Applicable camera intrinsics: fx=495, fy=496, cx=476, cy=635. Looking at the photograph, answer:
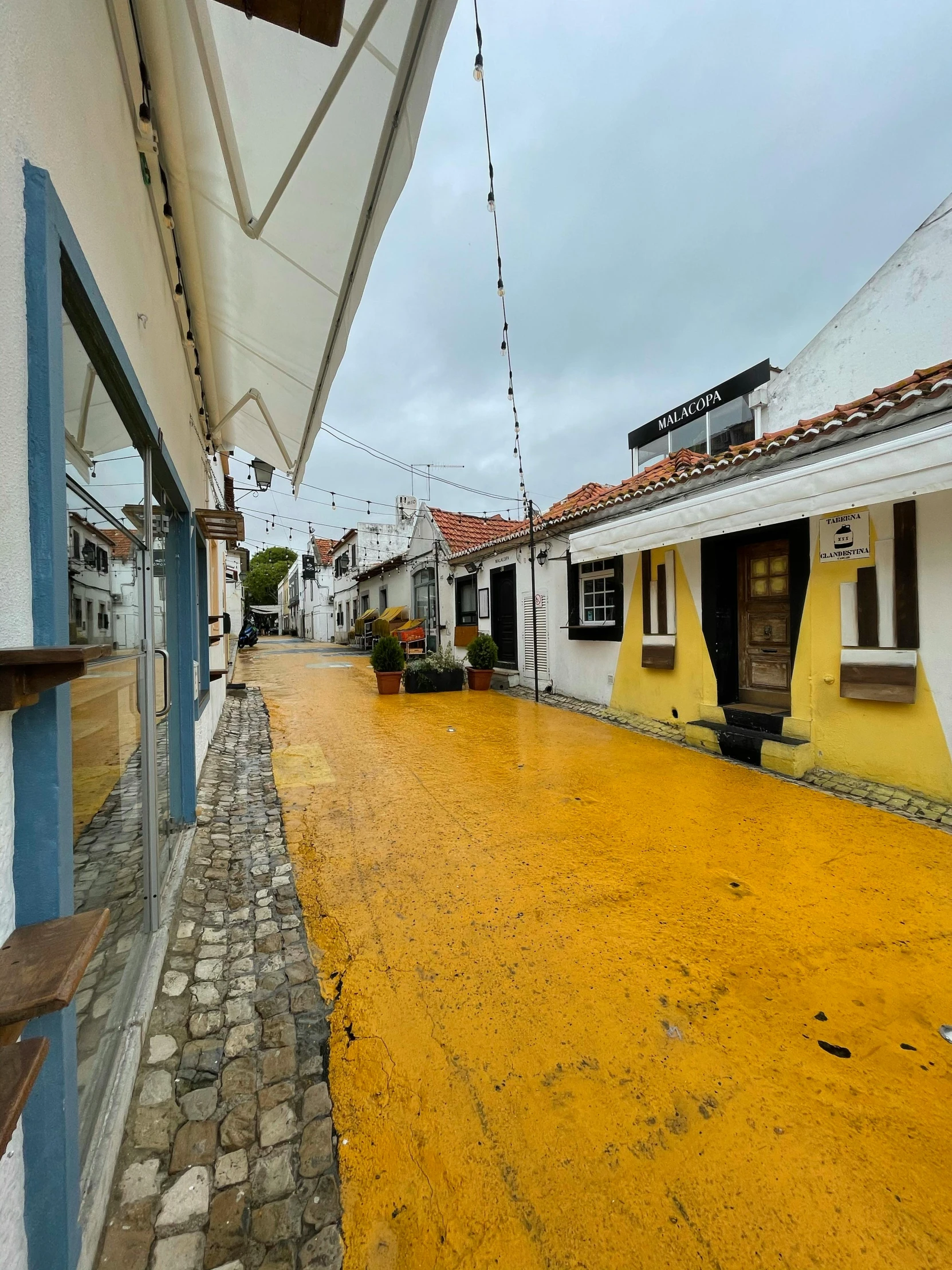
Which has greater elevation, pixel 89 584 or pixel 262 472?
pixel 262 472

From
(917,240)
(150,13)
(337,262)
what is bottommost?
(337,262)

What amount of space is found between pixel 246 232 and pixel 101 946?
9.94 ft

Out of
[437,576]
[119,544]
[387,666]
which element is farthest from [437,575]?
[119,544]

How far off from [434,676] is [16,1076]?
9.44 meters

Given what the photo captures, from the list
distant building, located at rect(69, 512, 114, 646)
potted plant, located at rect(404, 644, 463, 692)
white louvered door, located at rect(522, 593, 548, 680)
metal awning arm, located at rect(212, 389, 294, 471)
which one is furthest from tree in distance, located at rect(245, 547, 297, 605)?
distant building, located at rect(69, 512, 114, 646)

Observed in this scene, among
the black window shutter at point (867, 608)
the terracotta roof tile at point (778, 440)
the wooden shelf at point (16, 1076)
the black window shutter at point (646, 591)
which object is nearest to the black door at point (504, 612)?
the terracotta roof tile at point (778, 440)

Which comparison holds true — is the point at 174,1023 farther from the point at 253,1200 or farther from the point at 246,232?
the point at 246,232

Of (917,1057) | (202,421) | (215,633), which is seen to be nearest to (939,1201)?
(917,1057)

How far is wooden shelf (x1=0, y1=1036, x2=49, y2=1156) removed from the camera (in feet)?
2.06

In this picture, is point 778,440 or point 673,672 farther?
point 673,672

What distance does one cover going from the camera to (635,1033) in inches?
73.8

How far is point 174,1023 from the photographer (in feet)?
6.33

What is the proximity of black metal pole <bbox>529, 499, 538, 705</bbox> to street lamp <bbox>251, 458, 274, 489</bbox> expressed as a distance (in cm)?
402

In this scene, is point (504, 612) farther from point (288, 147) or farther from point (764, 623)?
point (288, 147)
